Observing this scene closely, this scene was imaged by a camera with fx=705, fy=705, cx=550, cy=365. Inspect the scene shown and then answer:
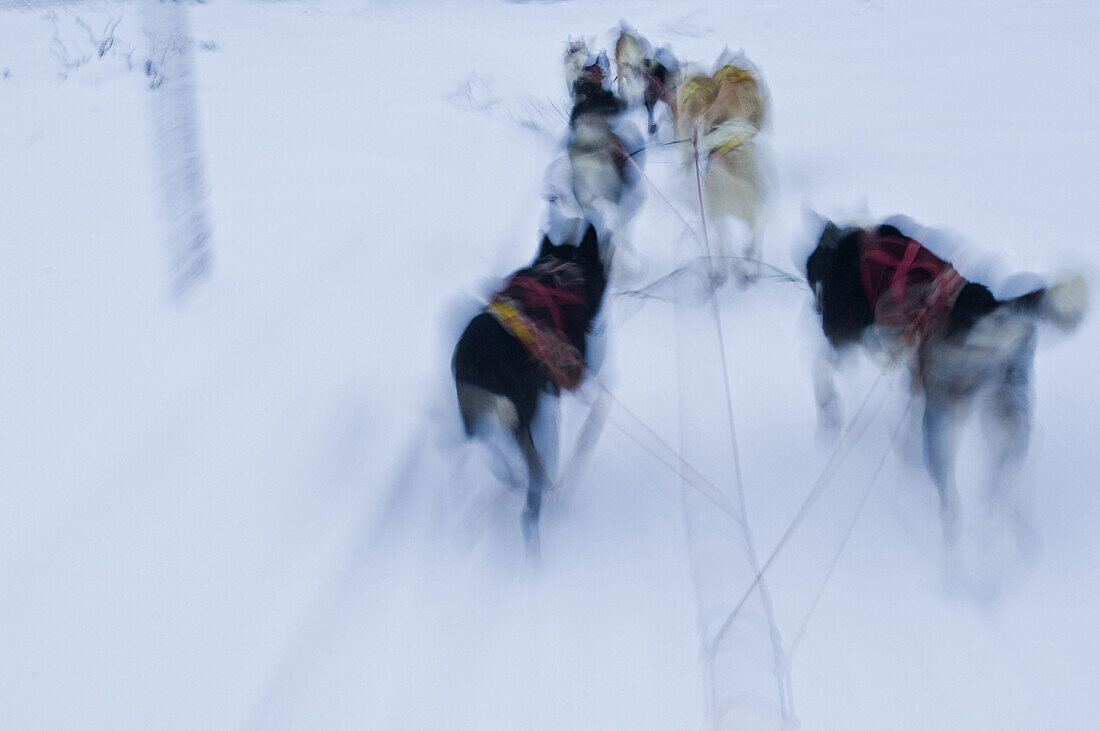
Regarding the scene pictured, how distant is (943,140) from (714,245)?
3195 millimetres

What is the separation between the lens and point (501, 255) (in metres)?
4.23

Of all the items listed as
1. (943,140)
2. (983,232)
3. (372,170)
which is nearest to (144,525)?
(372,170)

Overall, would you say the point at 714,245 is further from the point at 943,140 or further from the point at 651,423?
the point at 943,140

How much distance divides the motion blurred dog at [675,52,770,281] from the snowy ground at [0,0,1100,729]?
0.32 meters

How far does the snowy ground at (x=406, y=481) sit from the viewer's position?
1875mm

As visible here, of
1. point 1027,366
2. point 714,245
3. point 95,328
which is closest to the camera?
point 1027,366

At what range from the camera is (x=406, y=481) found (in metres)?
2.57

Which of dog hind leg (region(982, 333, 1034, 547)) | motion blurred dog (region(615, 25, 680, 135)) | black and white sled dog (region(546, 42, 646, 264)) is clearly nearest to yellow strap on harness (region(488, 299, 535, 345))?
dog hind leg (region(982, 333, 1034, 547))

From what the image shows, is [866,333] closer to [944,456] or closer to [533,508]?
[944,456]

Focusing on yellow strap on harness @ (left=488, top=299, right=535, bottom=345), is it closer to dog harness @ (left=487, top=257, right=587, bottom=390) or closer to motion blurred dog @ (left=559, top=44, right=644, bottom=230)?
dog harness @ (left=487, top=257, right=587, bottom=390)

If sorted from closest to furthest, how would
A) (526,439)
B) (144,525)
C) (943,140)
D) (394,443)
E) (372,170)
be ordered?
(526,439) → (144,525) → (394,443) → (372,170) → (943,140)

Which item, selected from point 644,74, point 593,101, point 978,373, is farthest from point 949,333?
point 644,74

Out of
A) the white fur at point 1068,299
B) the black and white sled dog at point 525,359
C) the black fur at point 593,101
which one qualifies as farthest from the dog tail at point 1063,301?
the black fur at point 593,101

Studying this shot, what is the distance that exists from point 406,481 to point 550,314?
2.72 feet
